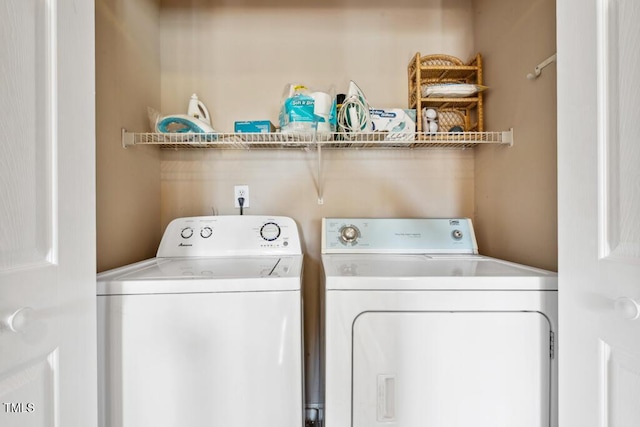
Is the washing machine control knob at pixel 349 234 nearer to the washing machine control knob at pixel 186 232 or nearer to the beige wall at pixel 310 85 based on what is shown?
the beige wall at pixel 310 85

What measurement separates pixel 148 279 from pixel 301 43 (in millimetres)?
1500

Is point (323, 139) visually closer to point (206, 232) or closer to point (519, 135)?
point (206, 232)

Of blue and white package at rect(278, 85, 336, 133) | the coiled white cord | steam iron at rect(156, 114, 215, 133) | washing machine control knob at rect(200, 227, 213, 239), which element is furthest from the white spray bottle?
the coiled white cord

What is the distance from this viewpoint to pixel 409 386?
3.04 ft

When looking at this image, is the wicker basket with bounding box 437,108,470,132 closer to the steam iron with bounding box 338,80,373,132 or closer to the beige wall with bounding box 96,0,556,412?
the beige wall with bounding box 96,0,556,412

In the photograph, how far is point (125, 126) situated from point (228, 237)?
67cm

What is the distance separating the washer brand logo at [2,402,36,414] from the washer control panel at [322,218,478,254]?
3.75 feet

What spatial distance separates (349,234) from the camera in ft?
5.26

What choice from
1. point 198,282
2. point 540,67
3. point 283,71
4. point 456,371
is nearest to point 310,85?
point 283,71

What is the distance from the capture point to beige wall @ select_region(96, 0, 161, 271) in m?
1.22

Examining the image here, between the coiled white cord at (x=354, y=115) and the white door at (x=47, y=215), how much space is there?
0.98 m

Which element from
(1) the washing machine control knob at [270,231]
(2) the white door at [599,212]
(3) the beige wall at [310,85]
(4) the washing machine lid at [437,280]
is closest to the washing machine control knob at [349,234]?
(3) the beige wall at [310,85]

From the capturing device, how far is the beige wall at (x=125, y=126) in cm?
122

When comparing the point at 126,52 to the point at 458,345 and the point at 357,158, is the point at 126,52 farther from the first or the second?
the point at 458,345
